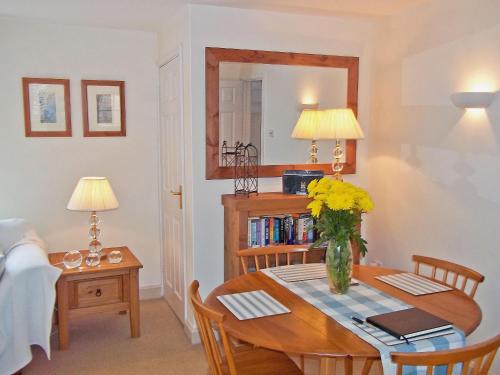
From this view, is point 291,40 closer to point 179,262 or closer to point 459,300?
point 179,262

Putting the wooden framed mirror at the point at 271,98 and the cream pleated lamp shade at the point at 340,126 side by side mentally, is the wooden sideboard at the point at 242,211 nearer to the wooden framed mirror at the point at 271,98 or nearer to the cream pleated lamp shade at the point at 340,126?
the wooden framed mirror at the point at 271,98

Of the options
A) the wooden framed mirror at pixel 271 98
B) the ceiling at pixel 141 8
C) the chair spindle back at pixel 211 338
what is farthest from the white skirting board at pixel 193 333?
the ceiling at pixel 141 8

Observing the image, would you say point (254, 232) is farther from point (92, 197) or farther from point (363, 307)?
point (363, 307)

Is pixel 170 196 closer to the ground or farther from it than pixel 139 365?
farther from it

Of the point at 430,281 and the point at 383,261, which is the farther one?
the point at 383,261

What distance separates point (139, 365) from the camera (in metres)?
2.98

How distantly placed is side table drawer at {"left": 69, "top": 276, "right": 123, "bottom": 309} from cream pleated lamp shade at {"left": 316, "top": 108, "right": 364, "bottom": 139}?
1787mm

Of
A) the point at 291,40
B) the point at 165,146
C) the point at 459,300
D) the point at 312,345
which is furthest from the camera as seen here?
the point at 165,146

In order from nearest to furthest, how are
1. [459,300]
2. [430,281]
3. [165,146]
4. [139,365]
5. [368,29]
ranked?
[459,300], [430,281], [139,365], [368,29], [165,146]

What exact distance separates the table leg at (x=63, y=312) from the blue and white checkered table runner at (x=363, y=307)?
60.6 inches

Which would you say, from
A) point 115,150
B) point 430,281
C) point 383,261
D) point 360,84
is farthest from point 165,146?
point 430,281

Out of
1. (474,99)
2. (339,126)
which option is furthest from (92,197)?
(474,99)

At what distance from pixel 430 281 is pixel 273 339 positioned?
3.33 feet

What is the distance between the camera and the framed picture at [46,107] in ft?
11.8
